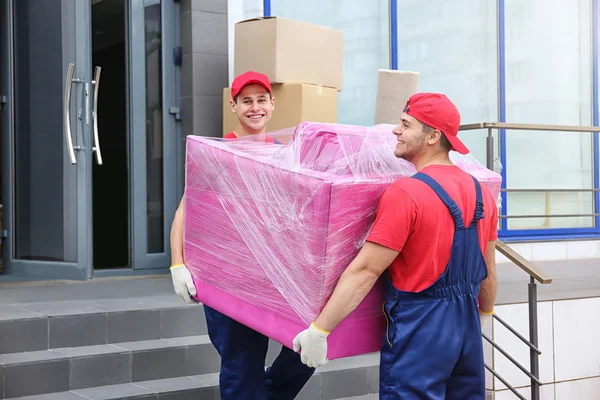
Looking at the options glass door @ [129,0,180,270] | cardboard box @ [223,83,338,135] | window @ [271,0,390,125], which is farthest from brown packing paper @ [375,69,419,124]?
window @ [271,0,390,125]

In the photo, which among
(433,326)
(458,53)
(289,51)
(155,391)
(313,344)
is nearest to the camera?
(313,344)

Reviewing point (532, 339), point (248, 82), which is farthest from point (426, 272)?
point (532, 339)

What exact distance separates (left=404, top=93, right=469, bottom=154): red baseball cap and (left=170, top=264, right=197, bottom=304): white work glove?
0.90 metres

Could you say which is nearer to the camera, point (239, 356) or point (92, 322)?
point (239, 356)

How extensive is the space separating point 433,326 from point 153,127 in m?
3.51

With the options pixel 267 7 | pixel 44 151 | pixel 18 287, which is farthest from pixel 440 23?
pixel 18 287

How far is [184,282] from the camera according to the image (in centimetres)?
252

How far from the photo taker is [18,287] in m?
4.81

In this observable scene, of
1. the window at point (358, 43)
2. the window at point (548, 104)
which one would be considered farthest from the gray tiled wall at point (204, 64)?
the window at point (548, 104)

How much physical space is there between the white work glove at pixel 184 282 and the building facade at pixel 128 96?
2.32m

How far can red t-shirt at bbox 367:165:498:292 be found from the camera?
6.58ft

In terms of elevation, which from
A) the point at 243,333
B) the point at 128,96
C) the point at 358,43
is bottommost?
the point at 243,333

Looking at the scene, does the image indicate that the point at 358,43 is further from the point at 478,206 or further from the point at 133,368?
the point at 478,206

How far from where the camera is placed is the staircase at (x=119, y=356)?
10.9ft
